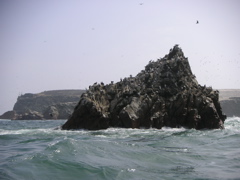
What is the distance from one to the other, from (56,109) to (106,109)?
132m

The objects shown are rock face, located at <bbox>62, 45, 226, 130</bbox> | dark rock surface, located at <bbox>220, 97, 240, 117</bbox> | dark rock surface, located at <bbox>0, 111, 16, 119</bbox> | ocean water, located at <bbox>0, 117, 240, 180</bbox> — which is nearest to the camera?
ocean water, located at <bbox>0, 117, 240, 180</bbox>

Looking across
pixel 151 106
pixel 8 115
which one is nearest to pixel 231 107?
pixel 8 115

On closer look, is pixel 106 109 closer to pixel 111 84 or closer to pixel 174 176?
pixel 111 84

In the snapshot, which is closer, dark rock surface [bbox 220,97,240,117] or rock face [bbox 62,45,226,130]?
rock face [bbox 62,45,226,130]

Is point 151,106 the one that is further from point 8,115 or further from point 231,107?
point 8,115

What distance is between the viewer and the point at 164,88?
43281 mm

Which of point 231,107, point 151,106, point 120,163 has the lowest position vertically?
point 120,163

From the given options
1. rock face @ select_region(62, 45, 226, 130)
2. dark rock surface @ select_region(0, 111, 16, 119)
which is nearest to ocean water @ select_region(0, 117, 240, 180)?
rock face @ select_region(62, 45, 226, 130)

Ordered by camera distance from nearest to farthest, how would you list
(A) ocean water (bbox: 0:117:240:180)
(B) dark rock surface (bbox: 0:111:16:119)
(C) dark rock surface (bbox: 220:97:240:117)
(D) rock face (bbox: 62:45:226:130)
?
(A) ocean water (bbox: 0:117:240:180) < (D) rock face (bbox: 62:45:226:130) < (C) dark rock surface (bbox: 220:97:240:117) < (B) dark rock surface (bbox: 0:111:16:119)

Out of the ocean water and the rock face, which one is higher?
the rock face

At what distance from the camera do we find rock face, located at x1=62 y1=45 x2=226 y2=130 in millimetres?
37312

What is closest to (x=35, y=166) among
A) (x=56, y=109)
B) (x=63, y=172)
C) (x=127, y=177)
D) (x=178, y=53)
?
(x=63, y=172)

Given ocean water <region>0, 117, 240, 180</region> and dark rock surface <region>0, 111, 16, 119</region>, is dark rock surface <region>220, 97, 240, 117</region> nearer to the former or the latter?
dark rock surface <region>0, 111, 16, 119</region>

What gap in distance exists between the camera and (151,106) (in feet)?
131
